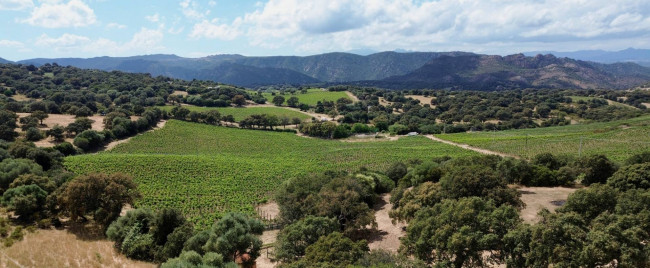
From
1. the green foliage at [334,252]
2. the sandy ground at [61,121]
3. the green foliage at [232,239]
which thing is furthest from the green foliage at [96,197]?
the sandy ground at [61,121]

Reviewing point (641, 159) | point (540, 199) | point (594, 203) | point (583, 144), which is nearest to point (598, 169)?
point (641, 159)

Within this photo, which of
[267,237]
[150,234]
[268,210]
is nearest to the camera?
[150,234]

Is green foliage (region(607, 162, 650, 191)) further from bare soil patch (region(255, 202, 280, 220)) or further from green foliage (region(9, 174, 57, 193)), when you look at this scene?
green foliage (region(9, 174, 57, 193))

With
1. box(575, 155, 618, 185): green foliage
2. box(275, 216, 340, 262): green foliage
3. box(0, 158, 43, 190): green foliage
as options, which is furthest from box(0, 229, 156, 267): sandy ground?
box(575, 155, 618, 185): green foliage

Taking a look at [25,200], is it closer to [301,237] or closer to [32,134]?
[301,237]

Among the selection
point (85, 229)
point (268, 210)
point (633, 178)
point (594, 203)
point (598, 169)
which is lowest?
point (268, 210)

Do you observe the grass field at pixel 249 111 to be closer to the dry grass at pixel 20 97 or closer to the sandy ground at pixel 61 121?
the sandy ground at pixel 61 121

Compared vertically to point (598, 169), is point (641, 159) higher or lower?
higher
